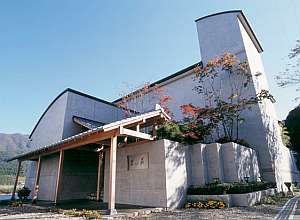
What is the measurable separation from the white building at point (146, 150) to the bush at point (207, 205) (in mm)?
495

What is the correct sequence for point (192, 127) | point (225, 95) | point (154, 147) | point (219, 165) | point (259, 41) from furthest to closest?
1. point (259, 41)
2. point (225, 95)
3. point (192, 127)
4. point (219, 165)
5. point (154, 147)

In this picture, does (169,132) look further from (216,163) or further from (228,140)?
(228,140)

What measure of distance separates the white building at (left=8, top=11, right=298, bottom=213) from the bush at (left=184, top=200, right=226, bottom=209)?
0.50m

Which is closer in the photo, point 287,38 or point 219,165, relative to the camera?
point 219,165

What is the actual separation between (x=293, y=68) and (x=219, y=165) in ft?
25.2

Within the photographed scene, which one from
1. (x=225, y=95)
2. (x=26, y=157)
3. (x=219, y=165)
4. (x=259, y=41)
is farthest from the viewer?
(x=259, y=41)

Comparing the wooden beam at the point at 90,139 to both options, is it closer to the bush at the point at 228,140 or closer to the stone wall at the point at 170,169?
the stone wall at the point at 170,169

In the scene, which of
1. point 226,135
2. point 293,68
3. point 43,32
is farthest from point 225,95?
point 43,32

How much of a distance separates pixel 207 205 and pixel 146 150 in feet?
10.5

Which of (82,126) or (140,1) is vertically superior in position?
(140,1)

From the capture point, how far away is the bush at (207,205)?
8.24 m

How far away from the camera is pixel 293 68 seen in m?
13.0

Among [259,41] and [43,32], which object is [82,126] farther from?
[259,41]

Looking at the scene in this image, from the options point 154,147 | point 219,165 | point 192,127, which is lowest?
point 219,165
